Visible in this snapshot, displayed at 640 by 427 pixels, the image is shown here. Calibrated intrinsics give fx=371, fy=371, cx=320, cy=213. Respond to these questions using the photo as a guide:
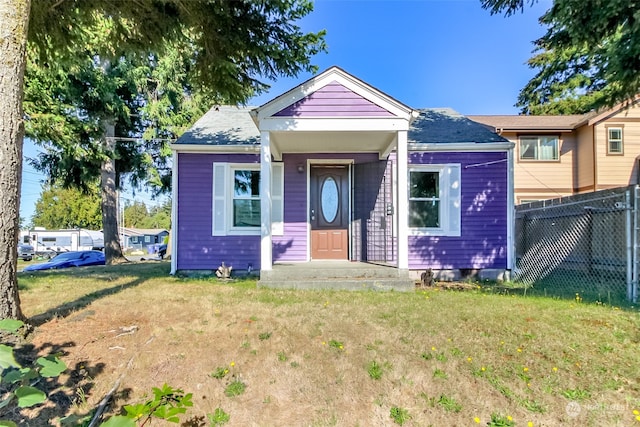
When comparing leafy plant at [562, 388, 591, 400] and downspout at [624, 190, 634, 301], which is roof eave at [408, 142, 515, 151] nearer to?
downspout at [624, 190, 634, 301]

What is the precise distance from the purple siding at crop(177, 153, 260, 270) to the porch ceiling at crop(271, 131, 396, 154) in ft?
4.74

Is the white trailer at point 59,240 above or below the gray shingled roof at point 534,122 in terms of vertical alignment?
below

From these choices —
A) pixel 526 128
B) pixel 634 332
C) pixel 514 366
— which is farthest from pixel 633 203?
Result: pixel 526 128

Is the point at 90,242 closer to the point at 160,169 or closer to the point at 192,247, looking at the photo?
the point at 160,169

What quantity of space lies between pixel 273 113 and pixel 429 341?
4602mm

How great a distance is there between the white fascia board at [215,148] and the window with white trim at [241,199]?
30cm

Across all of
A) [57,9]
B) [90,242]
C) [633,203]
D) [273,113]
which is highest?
[57,9]

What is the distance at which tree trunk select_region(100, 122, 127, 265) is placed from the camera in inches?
555

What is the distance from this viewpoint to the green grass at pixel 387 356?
305 cm

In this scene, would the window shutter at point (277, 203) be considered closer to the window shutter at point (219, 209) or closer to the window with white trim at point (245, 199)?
the window with white trim at point (245, 199)

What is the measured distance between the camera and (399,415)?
3006 millimetres

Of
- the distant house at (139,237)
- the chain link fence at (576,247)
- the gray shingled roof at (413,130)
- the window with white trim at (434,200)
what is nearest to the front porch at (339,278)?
the window with white trim at (434,200)

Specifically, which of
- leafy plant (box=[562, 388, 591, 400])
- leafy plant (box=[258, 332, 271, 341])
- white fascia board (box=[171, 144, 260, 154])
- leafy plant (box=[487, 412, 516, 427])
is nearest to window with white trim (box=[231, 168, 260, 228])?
white fascia board (box=[171, 144, 260, 154])

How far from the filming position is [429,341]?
390 cm
